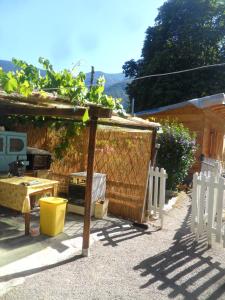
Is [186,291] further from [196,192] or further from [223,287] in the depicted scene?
[196,192]

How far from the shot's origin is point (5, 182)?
5.79m

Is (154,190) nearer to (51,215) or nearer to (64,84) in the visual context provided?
(51,215)

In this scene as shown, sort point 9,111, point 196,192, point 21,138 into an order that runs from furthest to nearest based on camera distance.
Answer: point 21,138 < point 9,111 < point 196,192

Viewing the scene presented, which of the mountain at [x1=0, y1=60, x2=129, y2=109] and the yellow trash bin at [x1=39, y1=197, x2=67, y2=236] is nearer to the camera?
the yellow trash bin at [x1=39, y1=197, x2=67, y2=236]

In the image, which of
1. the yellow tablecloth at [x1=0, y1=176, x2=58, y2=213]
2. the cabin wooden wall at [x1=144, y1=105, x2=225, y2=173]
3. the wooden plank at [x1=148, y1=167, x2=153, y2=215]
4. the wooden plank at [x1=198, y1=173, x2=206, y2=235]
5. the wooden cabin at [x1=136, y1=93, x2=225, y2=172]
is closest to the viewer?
the yellow tablecloth at [x1=0, y1=176, x2=58, y2=213]

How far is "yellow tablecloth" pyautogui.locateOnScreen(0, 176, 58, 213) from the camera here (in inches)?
214

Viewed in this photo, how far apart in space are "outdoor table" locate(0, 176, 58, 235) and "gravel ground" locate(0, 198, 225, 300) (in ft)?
4.29

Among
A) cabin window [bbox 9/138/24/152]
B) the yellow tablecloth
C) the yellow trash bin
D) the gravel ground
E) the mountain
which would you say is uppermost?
the mountain

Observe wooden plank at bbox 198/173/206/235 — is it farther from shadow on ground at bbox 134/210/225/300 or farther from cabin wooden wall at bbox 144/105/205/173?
cabin wooden wall at bbox 144/105/205/173

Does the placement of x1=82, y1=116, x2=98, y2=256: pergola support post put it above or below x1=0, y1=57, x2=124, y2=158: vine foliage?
below

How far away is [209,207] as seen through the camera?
5.71m

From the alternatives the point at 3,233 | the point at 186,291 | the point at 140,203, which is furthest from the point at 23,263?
the point at 140,203

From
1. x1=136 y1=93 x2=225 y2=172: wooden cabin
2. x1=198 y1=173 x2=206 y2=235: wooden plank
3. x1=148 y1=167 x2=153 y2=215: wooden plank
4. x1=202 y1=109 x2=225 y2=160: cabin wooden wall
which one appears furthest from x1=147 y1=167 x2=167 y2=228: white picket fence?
x1=202 y1=109 x2=225 y2=160: cabin wooden wall

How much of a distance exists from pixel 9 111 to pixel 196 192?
13.5 feet
